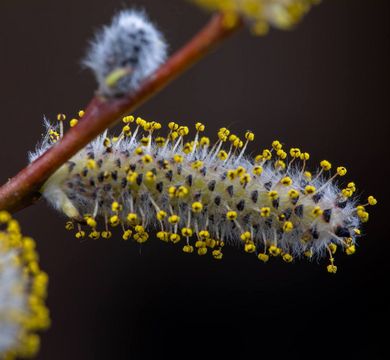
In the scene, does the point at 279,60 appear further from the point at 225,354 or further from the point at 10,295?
the point at 10,295

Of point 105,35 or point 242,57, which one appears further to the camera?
point 242,57

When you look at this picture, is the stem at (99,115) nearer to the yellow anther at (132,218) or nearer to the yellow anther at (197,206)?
the yellow anther at (132,218)

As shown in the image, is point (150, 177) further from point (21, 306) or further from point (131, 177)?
point (21, 306)

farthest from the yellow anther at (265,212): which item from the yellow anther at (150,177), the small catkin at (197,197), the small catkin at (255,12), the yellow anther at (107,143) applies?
the small catkin at (255,12)

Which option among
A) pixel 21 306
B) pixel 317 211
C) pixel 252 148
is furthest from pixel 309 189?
pixel 252 148

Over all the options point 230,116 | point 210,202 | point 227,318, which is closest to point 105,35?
point 210,202

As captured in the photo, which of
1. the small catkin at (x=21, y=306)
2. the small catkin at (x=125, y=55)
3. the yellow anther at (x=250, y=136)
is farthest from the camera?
the yellow anther at (x=250, y=136)
